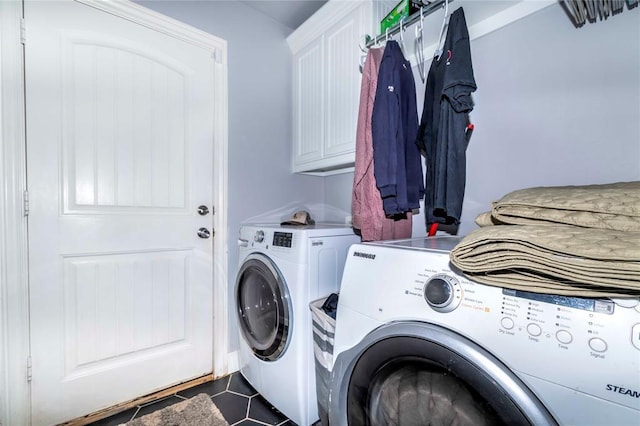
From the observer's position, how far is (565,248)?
47cm

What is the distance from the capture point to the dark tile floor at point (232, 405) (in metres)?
1.34

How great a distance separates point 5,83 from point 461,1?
80.7 inches

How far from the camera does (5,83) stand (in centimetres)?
117

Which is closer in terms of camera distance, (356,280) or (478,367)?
(478,367)

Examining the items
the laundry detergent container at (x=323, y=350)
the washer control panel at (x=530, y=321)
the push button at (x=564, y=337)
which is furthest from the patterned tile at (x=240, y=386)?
the push button at (x=564, y=337)

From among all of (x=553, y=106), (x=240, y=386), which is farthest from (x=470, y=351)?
(x=240, y=386)

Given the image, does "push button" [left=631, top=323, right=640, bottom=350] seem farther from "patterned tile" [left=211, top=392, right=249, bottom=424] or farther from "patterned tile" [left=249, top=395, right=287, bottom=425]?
"patterned tile" [left=211, top=392, right=249, bottom=424]

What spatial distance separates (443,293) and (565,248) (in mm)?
233

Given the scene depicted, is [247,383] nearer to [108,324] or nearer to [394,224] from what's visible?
[108,324]

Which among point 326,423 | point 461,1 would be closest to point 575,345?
point 326,423

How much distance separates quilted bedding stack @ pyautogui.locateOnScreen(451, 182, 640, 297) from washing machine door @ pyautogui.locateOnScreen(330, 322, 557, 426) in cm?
16

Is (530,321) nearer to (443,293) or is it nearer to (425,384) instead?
(443,293)

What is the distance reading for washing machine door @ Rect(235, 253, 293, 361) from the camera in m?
1.27

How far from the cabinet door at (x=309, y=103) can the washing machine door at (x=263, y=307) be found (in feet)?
2.73
